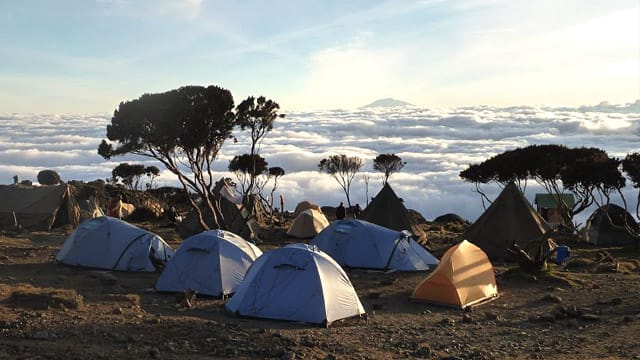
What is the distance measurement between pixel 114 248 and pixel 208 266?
16.7 feet

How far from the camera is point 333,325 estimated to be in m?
13.3

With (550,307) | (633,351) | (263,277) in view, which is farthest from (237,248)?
(633,351)

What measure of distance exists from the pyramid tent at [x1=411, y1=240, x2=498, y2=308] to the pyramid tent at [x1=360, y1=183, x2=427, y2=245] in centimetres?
1219

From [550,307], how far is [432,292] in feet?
9.22

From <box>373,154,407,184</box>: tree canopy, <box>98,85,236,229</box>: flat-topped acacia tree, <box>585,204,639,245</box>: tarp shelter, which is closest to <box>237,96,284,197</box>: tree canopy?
<box>98,85,236,229</box>: flat-topped acacia tree

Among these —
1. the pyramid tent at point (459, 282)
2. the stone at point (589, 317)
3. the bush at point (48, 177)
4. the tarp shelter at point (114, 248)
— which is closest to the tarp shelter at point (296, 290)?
the pyramid tent at point (459, 282)

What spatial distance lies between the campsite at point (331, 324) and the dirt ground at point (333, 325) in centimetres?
2

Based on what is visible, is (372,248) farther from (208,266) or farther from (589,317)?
(589,317)

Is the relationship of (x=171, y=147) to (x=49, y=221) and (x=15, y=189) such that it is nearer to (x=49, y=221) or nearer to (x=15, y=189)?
(x=49, y=221)

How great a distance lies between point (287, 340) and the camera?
11266mm

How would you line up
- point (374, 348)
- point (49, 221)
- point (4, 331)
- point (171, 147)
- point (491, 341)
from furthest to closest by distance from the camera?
point (49, 221)
point (171, 147)
point (491, 341)
point (374, 348)
point (4, 331)

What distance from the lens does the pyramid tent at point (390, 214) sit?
2917cm

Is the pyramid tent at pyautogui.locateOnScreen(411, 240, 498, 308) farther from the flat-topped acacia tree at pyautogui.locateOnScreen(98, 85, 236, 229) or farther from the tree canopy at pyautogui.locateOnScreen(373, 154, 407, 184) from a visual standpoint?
the tree canopy at pyautogui.locateOnScreen(373, 154, 407, 184)

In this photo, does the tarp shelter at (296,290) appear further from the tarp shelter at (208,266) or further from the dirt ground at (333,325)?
the tarp shelter at (208,266)
